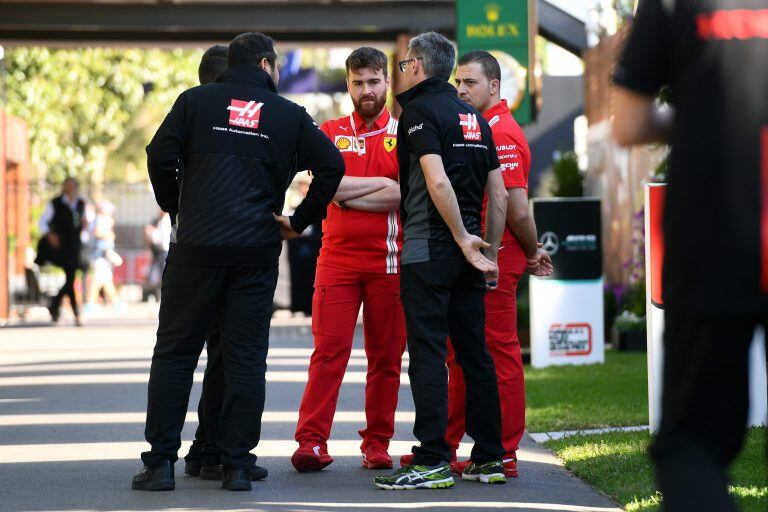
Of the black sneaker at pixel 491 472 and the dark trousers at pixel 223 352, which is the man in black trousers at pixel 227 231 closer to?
the dark trousers at pixel 223 352

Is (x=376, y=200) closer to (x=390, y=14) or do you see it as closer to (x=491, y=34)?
(x=491, y=34)

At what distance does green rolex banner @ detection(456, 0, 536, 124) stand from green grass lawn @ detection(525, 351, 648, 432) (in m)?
3.22

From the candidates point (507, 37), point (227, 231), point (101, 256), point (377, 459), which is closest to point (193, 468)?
point (377, 459)

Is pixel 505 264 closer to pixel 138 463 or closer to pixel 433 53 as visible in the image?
pixel 433 53

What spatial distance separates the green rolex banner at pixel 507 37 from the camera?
1499 cm

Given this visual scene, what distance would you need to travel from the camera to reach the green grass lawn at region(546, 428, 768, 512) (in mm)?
5695

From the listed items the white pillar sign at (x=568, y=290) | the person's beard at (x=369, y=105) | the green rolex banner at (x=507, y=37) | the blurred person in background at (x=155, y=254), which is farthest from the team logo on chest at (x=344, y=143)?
the blurred person in background at (x=155, y=254)

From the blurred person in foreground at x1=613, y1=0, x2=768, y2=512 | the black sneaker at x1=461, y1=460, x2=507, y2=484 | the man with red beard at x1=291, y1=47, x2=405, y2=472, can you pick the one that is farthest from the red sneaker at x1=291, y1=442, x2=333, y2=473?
the blurred person in foreground at x1=613, y1=0, x2=768, y2=512

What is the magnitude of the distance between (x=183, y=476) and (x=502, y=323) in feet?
5.49

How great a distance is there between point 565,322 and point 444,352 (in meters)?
6.71

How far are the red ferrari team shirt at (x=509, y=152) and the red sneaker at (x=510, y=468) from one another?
1.01 metres

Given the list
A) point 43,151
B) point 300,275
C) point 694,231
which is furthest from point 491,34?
point 43,151

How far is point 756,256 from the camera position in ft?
10.6

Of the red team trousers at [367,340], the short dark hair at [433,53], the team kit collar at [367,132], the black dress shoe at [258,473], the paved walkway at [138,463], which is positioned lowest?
the paved walkway at [138,463]
